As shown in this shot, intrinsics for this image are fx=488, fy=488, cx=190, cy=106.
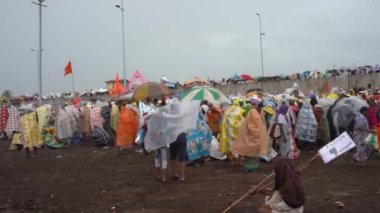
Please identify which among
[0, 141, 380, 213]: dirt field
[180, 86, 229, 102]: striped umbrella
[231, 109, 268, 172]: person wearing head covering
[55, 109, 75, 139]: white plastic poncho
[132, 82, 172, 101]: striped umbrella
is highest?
[132, 82, 172, 101]: striped umbrella

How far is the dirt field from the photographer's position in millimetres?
8008

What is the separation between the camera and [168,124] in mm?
10125

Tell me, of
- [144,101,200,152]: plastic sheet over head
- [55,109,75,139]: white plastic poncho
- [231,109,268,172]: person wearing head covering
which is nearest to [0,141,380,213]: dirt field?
[231,109,268,172]: person wearing head covering

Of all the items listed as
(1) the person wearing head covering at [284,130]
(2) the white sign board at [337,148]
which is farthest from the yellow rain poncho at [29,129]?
(2) the white sign board at [337,148]

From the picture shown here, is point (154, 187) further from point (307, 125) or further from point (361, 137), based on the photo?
point (307, 125)

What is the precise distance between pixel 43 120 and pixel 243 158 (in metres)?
10.4

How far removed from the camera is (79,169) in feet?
42.6

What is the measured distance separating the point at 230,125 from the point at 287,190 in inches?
236

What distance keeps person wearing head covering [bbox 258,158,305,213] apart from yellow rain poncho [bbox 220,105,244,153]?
576 cm

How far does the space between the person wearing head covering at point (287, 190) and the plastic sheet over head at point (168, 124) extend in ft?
14.1

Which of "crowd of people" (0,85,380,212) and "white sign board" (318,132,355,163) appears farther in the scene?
"crowd of people" (0,85,380,212)

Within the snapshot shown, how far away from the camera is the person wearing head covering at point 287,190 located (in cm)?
578

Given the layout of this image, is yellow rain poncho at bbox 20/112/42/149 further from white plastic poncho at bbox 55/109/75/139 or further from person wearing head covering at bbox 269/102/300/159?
person wearing head covering at bbox 269/102/300/159

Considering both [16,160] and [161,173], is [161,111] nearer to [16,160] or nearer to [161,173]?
[161,173]
